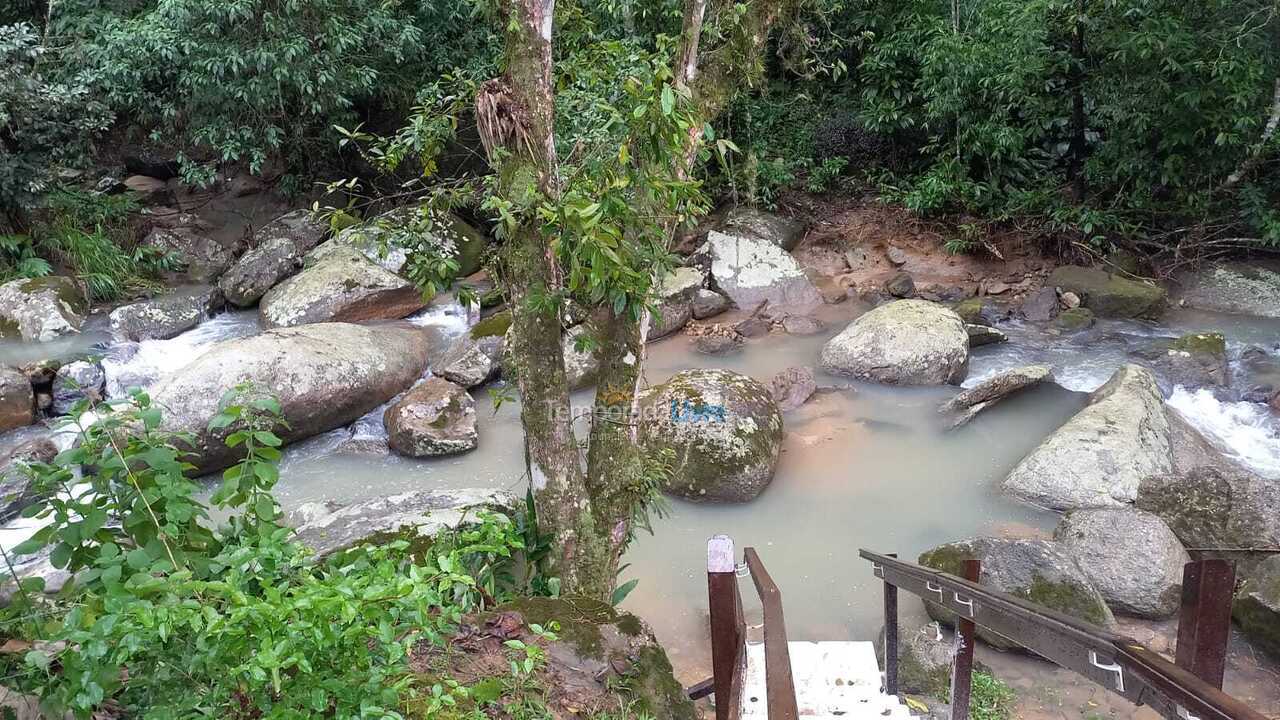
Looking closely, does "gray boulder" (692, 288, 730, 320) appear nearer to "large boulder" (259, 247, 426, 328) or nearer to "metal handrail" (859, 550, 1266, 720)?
"large boulder" (259, 247, 426, 328)

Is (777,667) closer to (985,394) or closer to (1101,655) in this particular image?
(1101,655)

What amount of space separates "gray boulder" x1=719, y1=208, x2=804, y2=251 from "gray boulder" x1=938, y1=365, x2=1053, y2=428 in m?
4.31

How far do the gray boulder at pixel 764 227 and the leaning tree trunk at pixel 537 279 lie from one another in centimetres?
804

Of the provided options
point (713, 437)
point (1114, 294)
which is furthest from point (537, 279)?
point (1114, 294)

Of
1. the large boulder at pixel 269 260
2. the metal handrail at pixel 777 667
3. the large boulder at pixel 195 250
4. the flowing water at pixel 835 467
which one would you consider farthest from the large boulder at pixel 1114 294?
the large boulder at pixel 195 250

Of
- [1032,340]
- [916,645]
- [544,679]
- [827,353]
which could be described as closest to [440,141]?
[544,679]

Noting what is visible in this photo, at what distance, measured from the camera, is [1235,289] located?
9.59 meters

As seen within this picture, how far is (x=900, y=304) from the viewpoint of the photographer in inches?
359

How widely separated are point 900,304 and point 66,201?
35.3 ft

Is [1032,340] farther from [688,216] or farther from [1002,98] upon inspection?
[688,216]

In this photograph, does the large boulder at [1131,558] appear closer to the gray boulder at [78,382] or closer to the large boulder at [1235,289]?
the large boulder at [1235,289]

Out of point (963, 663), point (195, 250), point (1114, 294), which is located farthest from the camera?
point (195, 250)

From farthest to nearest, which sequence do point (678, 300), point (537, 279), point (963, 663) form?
point (678, 300), point (537, 279), point (963, 663)

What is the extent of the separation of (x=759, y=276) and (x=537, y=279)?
7.44m
